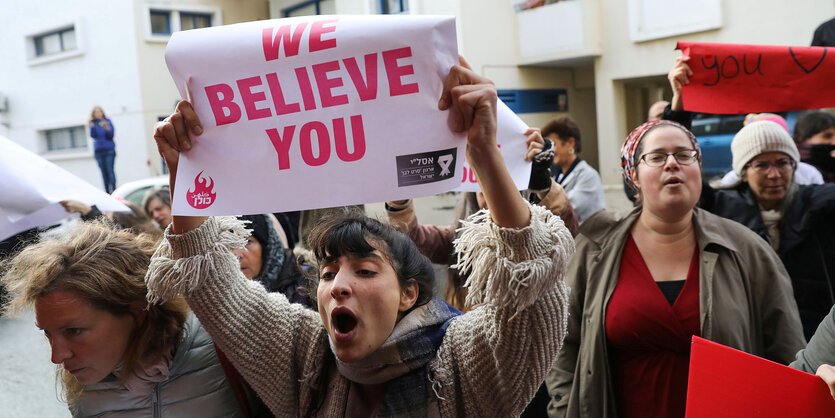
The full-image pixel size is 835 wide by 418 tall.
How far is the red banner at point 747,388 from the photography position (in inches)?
66.9

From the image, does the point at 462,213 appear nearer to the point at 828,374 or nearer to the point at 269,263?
the point at 269,263

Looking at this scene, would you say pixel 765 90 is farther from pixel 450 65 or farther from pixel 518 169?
pixel 450 65

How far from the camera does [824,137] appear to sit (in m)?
4.47

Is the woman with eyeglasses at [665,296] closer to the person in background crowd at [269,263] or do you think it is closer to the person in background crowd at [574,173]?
the person in background crowd at [269,263]

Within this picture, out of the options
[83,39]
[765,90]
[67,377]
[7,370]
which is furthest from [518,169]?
[83,39]

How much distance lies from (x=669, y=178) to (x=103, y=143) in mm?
17133

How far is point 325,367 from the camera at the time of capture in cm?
187

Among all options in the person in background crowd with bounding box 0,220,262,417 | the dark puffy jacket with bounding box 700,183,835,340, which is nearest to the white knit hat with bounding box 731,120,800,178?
the dark puffy jacket with bounding box 700,183,835,340

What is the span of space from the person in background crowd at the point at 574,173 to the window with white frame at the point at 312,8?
45.5ft

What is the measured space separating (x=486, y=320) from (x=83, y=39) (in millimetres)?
19780

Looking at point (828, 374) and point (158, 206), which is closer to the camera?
point (828, 374)

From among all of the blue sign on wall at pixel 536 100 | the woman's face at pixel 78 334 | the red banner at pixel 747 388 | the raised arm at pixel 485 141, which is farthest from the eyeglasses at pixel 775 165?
the blue sign on wall at pixel 536 100

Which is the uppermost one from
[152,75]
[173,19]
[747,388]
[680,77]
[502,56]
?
[173,19]

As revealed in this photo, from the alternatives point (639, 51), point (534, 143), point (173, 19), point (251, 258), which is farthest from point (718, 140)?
point (173, 19)
